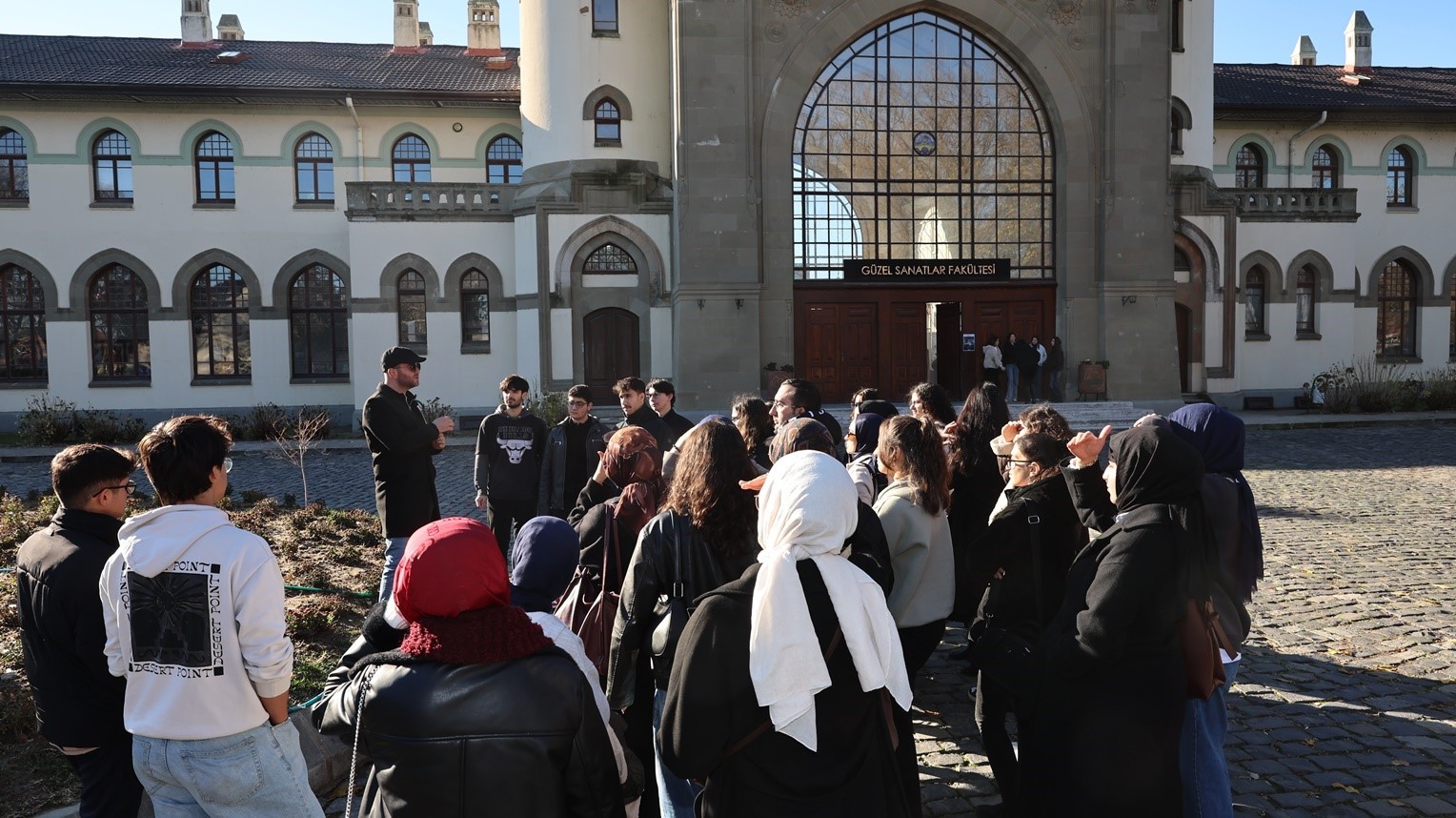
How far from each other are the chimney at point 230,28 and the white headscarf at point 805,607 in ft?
137

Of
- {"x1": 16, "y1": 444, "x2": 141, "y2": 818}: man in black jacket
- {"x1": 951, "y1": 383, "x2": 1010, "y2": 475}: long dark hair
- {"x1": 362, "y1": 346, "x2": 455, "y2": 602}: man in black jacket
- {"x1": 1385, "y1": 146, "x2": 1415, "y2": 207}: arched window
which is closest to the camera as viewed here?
{"x1": 16, "y1": 444, "x2": 141, "y2": 818}: man in black jacket

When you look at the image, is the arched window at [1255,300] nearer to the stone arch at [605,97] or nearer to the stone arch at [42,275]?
the stone arch at [605,97]

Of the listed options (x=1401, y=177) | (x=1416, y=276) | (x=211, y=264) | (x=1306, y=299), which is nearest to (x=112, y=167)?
(x=211, y=264)

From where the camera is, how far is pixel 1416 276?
3503 cm

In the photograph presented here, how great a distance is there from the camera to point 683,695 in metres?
3.16

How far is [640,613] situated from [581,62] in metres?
26.7

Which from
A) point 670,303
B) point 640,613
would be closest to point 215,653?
point 640,613

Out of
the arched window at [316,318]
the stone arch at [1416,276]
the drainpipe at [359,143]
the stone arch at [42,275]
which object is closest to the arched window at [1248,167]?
the stone arch at [1416,276]

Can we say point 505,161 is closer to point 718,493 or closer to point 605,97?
point 605,97

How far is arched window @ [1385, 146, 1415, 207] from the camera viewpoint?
35.0m

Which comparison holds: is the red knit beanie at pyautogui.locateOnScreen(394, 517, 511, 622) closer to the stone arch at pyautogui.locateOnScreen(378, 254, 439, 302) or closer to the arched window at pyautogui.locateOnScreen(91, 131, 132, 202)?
the stone arch at pyautogui.locateOnScreen(378, 254, 439, 302)

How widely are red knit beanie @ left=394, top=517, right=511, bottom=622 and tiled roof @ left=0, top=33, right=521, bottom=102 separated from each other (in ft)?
99.5

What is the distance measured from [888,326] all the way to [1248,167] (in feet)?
50.7

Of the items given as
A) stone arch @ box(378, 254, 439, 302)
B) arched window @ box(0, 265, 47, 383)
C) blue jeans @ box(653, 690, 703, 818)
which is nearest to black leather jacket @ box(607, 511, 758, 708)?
blue jeans @ box(653, 690, 703, 818)
